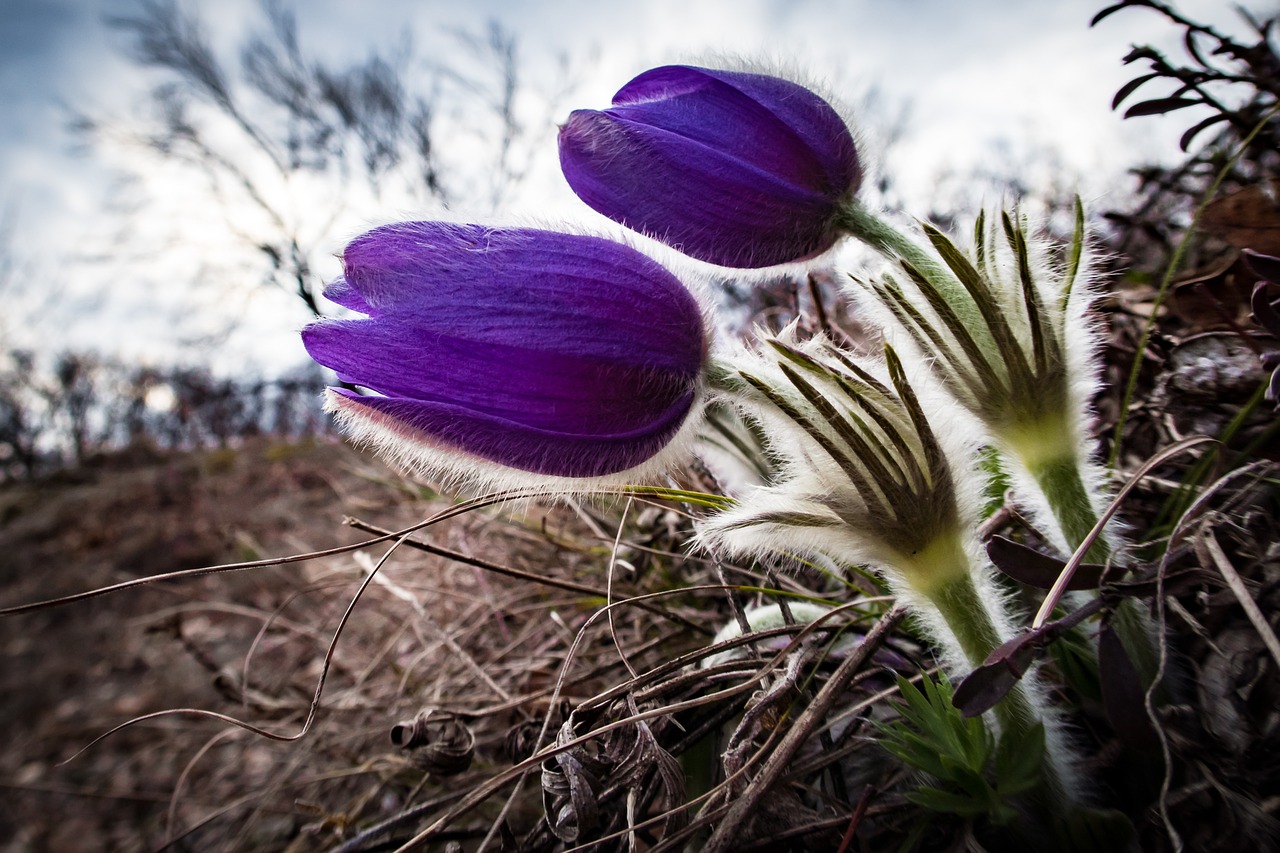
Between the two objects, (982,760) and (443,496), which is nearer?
(982,760)

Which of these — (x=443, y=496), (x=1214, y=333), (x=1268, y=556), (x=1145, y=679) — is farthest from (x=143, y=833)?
(x=1214, y=333)

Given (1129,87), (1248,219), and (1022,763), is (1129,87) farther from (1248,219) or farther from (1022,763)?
(1022,763)

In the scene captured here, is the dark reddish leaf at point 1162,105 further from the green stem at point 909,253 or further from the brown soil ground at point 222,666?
the brown soil ground at point 222,666

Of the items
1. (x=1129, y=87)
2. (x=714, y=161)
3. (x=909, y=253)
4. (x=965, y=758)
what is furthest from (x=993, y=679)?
(x=1129, y=87)

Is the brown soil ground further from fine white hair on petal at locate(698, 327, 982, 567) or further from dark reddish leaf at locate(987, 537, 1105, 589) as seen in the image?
dark reddish leaf at locate(987, 537, 1105, 589)

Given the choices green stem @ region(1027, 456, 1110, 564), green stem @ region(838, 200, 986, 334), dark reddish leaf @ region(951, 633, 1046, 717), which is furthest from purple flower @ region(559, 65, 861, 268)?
dark reddish leaf @ region(951, 633, 1046, 717)

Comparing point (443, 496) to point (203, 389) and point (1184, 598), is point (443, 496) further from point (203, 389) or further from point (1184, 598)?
point (203, 389)
